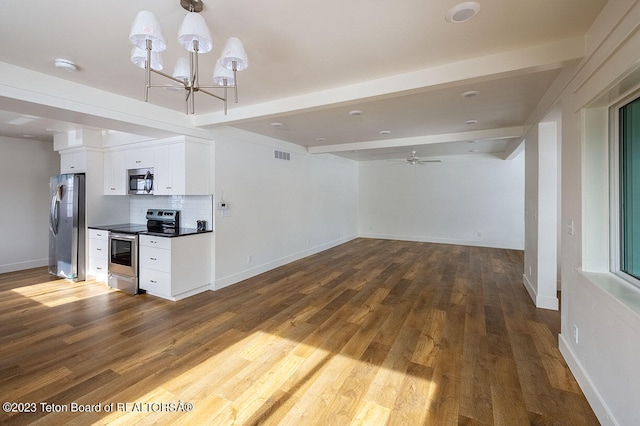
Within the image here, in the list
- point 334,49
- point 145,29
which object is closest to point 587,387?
point 334,49

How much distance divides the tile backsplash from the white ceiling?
1.49 metres

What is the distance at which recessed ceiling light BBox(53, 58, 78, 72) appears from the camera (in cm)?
246

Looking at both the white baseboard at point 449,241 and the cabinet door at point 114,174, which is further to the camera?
the white baseboard at point 449,241

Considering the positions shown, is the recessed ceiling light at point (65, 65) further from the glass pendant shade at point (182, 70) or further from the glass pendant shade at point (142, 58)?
the glass pendant shade at point (182, 70)

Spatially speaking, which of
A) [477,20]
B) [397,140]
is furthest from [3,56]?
[397,140]

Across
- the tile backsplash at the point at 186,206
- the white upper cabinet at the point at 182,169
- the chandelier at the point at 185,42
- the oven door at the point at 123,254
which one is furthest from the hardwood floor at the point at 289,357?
the chandelier at the point at 185,42

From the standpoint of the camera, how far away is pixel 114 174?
Result: 5.04 metres

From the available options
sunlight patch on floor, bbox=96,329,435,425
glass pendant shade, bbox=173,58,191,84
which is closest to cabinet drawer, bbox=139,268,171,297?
sunlight patch on floor, bbox=96,329,435,425

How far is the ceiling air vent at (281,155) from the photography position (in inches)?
228

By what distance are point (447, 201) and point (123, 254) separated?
8.13 m

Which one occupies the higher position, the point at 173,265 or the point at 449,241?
the point at 173,265

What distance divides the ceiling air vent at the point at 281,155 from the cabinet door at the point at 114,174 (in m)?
2.67

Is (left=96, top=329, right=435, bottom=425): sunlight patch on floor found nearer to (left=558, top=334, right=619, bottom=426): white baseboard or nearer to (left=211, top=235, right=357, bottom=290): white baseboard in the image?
(left=558, top=334, right=619, bottom=426): white baseboard

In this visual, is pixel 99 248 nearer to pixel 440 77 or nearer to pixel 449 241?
pixel 440 77
